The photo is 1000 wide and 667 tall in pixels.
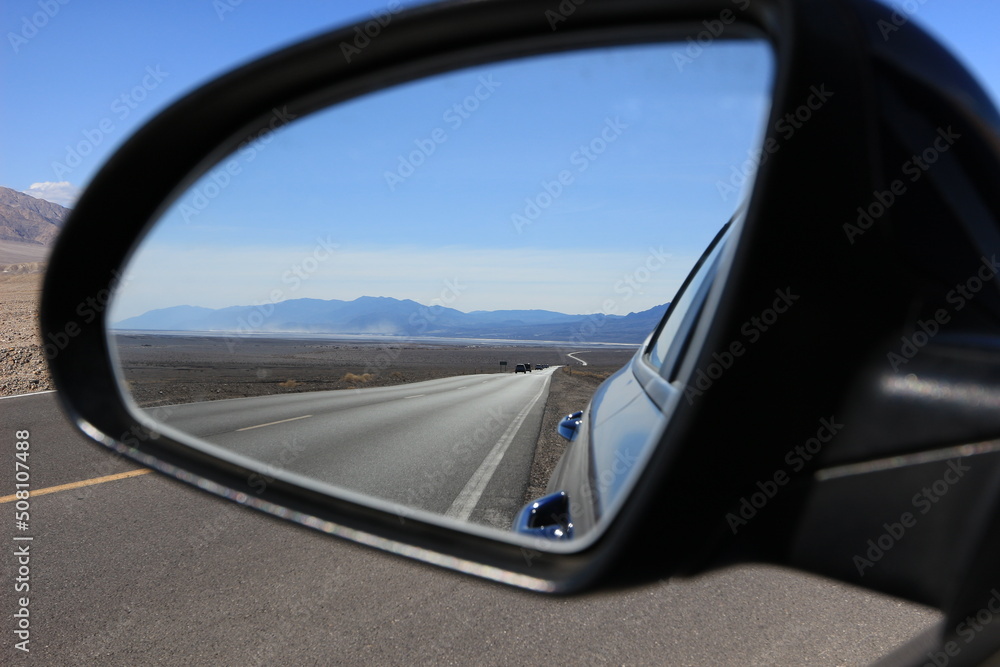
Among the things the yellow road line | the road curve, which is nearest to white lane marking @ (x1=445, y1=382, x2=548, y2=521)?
the road curve

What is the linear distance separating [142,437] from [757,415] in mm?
2216

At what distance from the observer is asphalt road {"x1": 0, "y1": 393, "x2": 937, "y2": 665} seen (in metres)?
3.49

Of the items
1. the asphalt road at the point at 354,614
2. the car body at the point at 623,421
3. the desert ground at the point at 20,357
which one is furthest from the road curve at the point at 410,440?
the desert ground at the point at 20,357

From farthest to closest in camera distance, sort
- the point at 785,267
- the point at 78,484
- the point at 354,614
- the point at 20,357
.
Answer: the point at 20,357 → the point at 78,484 → the point at 354,614 → the point at 785,267

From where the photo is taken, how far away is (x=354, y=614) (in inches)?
157

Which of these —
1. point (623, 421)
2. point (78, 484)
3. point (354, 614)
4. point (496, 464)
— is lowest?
point (78, 484)

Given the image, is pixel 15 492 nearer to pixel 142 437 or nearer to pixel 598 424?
pixel 142 437

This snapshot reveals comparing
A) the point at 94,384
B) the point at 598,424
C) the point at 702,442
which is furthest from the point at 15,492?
the point at 702,442

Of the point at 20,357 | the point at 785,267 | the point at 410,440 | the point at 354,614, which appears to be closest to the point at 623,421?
the point at 785,267

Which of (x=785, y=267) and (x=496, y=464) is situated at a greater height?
(x=785, y=267)

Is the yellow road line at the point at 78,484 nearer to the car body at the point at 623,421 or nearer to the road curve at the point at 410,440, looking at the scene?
the road curve at the point at 410,440

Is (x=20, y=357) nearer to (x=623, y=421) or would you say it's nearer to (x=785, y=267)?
(x=623, y=421)

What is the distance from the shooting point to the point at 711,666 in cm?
334

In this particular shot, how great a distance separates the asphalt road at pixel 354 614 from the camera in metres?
3.49
